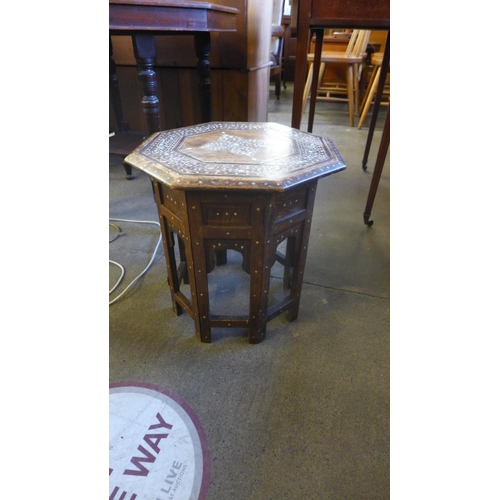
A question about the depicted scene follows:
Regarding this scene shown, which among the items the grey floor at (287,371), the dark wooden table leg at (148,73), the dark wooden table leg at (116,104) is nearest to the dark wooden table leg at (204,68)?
the dark wooden table leg at (148,73)

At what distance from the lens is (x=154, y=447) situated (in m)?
0.77

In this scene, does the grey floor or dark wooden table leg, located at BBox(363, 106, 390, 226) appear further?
dark wooden table leg, located at BBox(363, 106, 390, 226)

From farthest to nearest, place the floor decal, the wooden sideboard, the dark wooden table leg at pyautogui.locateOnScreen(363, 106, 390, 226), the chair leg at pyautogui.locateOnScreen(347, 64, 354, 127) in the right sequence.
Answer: the chair leg at pyautogui.locateOnScreen(347, 64, 354, 127)
the wooden sideboard
the dark wooden table leg at pyautogui.locateOnScreen(363, 106, 390, 226)
the floor decal

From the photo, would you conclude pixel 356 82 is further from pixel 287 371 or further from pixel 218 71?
pixel 287 371

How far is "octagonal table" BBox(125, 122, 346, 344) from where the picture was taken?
737mm

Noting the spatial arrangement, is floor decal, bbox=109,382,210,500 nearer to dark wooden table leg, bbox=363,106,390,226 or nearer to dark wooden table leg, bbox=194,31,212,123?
dark wooden table leg, bbox=363,106,390,226

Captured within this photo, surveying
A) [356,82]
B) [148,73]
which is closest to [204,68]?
[148,73]

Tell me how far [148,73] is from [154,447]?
4.28 feet

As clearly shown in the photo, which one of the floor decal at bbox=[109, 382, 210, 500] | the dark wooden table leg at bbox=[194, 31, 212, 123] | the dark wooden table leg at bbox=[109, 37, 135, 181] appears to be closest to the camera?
the floor decal at bbox=[109, 382, 210, 500]

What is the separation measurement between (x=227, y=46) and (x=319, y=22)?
0.88m

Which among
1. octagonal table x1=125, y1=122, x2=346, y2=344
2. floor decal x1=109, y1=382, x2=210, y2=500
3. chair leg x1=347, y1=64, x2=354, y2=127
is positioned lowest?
floor decal x1=109, y1=382, x2=210, y2=500

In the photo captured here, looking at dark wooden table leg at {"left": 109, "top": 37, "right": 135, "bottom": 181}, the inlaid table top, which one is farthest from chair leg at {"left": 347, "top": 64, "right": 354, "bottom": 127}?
the inlaid table top

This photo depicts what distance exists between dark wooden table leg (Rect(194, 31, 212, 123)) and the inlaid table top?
85 centimetres

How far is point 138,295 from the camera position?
48.1 inches
